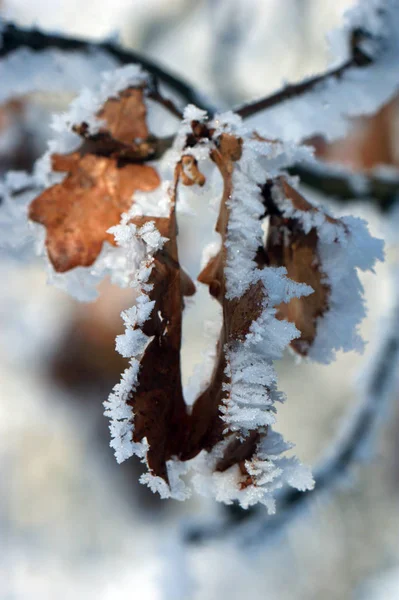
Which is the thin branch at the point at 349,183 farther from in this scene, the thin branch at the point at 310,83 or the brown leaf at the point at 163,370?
the brown leaf at the point at 163,370

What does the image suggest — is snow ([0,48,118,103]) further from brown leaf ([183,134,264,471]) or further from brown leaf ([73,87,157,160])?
brown leaf ([183,134,264,471])

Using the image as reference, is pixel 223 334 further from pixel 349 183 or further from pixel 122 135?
pixel 349 183

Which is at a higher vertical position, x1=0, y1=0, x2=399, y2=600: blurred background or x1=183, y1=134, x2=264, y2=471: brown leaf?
x1=183, y1=134, x2=264, y2=471: brown leaf

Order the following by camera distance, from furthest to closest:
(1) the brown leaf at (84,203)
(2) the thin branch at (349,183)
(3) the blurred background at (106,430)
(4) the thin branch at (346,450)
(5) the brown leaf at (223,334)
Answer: (3) the blurred background at (106,430) → (4) the thin branch at (346,450) → (2) the thin branch at (349,183) → (1) the brown leaf at (84,203) → (5) the brown leaf at (223,334)

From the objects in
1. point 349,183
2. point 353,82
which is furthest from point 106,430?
point 353,82

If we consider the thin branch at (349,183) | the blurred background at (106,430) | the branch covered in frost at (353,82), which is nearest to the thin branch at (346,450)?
the thin branch at (349,183)

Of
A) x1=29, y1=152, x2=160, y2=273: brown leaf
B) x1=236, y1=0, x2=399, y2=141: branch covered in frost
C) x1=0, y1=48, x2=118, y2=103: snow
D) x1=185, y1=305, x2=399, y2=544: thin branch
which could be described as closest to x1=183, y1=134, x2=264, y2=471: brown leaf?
x1=29, y1=152, x2=160, y2=273: brown leaf
